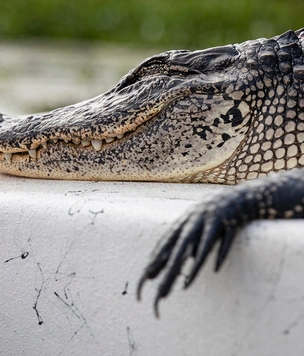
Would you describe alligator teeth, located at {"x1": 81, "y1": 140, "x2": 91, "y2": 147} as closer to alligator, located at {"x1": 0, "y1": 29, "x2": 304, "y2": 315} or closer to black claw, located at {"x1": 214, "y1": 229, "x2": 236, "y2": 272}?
alligator, located at {"x1": 0, "y1": 29, "x2": 304, "y2": 315}

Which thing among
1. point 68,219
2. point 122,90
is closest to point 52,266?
point 68,219

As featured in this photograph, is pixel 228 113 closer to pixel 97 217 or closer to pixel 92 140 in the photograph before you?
pixel 92 140

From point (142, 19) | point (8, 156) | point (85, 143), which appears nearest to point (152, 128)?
point (85, 143)

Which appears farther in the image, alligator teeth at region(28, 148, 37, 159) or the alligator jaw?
alligator teeth at region(28, 148, 37, 159)

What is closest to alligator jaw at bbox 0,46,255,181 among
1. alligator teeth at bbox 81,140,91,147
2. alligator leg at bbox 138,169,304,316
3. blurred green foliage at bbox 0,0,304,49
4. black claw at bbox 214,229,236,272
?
alligator teeth at bbox 81,140,91,147

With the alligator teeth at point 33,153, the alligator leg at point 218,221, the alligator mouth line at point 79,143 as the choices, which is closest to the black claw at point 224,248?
the alligator leg at point 218,221

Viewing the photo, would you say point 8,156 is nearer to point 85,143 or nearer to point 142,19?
point 85,143

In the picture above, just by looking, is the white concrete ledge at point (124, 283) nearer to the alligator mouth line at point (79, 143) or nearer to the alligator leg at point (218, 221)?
the alligator leg at point (218, 221)
